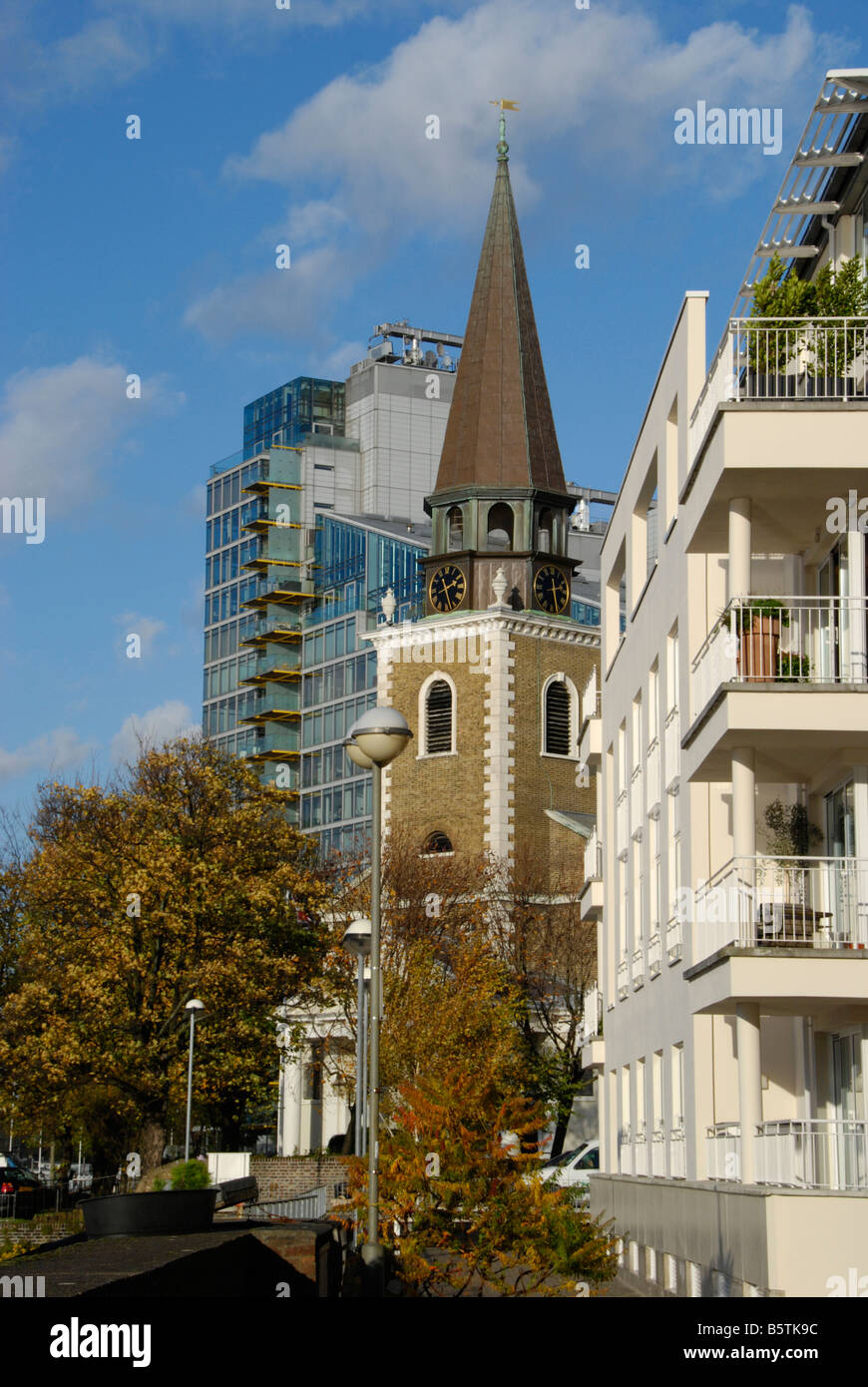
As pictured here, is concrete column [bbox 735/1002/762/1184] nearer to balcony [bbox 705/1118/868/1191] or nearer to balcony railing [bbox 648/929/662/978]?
balcony [bbox 705/1118/868/1191]

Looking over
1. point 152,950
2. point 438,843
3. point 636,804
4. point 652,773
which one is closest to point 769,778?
point 652,773

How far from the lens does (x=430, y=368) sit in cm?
12381

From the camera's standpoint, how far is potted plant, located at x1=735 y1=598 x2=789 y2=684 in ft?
70.9

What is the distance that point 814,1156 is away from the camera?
22500mm

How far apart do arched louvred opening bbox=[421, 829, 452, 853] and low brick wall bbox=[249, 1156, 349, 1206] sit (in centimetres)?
2906

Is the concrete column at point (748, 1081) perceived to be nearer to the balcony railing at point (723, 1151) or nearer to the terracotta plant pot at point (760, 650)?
the balcony railing at point (723, 1151)

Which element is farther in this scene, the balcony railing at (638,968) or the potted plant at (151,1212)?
the balcony railing at (638,968)

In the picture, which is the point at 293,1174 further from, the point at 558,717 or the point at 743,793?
the point at 558,717

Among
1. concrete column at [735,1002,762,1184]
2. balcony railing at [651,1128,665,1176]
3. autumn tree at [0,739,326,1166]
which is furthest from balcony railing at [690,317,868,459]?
autumn tree at [0,739,326,1166]

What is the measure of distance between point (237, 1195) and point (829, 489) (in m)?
13.3

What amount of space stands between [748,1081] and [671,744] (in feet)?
29.7

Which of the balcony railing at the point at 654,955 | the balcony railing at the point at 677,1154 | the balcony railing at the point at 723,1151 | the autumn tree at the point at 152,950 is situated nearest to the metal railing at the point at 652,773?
the balcony railing at the point at 654,955

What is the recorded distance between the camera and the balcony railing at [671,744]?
28.7 meters

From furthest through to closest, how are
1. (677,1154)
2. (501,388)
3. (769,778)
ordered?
(501,388) < (677,1154) < (769,778)
